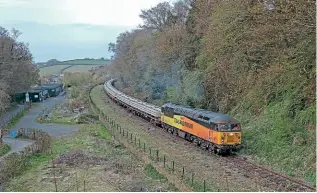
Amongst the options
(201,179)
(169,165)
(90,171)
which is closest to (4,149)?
(90,171)

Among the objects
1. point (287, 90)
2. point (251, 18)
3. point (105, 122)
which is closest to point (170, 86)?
point (105, 122)

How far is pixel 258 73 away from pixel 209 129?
7.25m

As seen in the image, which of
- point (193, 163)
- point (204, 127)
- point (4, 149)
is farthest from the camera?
point (4, 149)

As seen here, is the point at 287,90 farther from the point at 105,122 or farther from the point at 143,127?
the point at 105,122

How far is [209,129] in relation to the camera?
27.9 m

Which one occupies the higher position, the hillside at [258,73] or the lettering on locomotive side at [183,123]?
the hillside at [258,73]

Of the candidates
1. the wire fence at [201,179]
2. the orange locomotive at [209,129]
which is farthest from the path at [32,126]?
the orange locomotive at [209,129]

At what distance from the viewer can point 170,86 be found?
165ft

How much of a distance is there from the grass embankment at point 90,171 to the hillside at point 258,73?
734 cm

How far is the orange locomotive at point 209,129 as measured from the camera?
26844 mm

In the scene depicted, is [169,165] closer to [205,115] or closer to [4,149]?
[205,115]

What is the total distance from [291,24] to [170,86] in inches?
1051

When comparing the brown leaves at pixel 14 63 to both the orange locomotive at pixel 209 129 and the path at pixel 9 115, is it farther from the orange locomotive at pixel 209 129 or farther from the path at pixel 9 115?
the orange locomotive at pixel 209 129

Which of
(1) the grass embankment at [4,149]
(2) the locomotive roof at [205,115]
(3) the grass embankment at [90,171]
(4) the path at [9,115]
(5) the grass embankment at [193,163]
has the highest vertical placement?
(2) the locomotive roof at [205,115]
